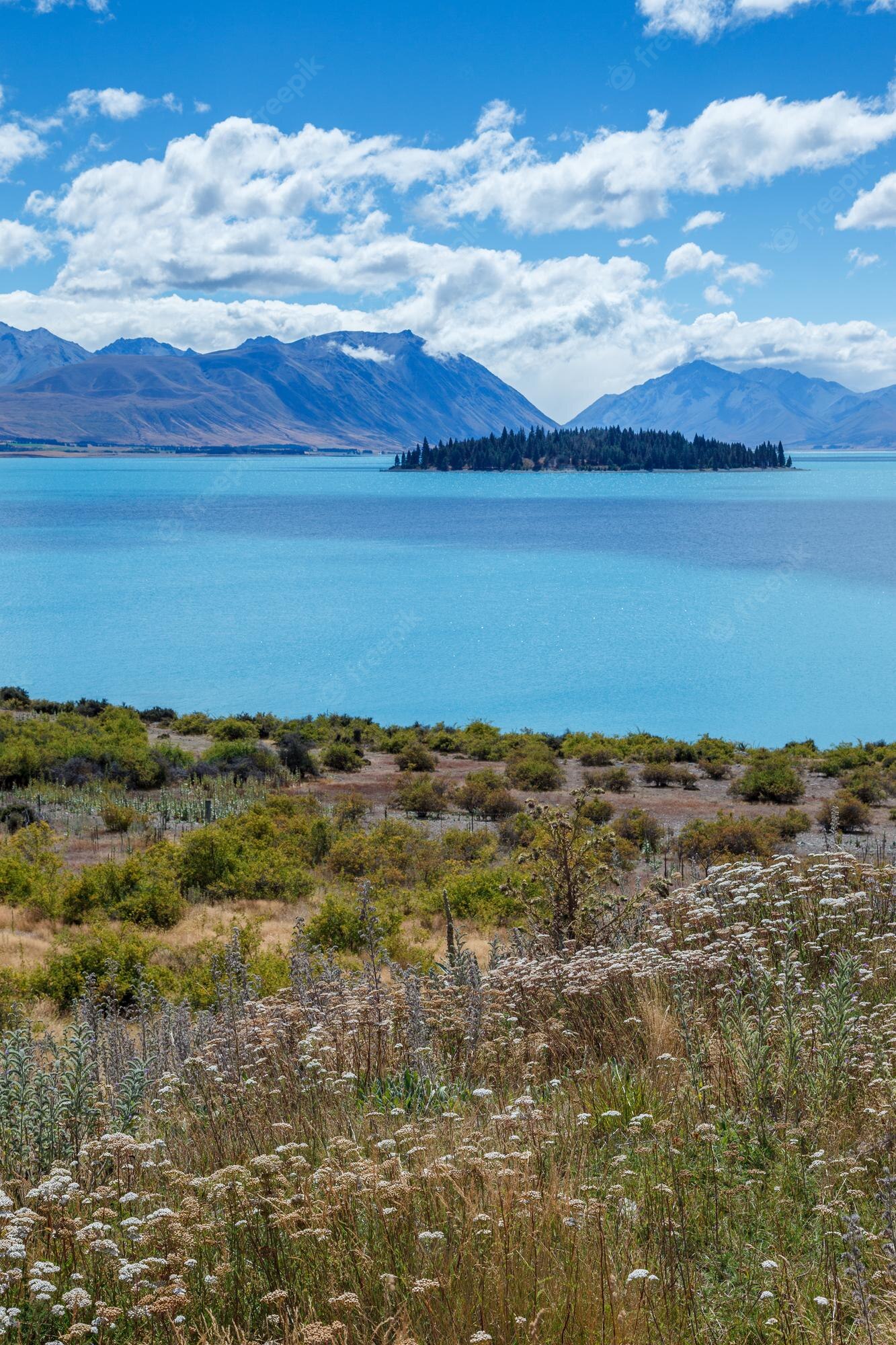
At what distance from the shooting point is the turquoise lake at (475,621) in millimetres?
44969

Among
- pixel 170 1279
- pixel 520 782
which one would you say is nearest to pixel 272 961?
pixel 170 1279

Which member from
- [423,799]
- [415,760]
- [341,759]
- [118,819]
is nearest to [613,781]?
[423,799]

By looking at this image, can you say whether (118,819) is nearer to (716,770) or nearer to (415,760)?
(415,760)

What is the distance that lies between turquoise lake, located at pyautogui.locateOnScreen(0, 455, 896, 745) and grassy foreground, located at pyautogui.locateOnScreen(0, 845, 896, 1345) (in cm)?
3521

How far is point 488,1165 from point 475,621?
5906cm

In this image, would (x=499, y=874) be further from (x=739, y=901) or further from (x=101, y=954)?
(x=739, y=901)

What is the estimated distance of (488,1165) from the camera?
11.1 ft

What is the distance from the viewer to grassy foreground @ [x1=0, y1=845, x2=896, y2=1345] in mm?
2896

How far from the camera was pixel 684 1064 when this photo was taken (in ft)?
15.0

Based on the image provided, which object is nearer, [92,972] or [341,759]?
[92,972]

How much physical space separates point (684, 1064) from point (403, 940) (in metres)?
9.98

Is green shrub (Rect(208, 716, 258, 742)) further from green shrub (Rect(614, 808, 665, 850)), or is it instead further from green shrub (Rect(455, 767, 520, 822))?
green shrub (Rect(614, 808, 665, 850))

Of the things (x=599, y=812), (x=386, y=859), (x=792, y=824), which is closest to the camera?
(x=386, y=859)

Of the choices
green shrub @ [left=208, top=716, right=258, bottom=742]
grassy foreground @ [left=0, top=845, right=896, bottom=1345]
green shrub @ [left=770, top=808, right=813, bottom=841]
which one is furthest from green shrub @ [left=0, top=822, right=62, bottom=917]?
green shrub @ [left=208, top=716, right=258, bottom=742]
